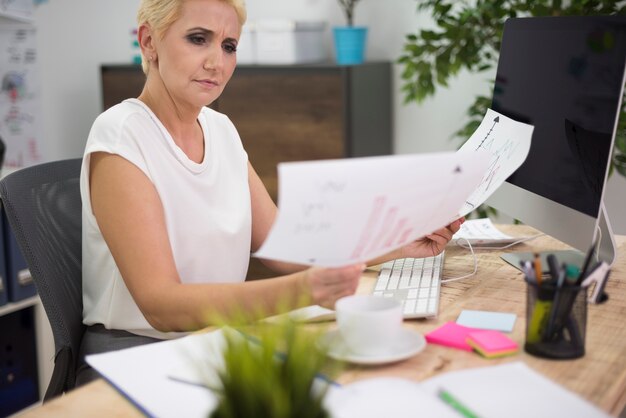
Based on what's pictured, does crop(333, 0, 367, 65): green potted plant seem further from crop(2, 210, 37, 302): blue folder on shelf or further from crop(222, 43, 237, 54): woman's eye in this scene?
crop(222, 43, 237, 54): woman's eye

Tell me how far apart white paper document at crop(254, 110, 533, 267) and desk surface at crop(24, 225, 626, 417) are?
0.55 ft

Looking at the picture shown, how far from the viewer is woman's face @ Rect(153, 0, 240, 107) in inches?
62.3

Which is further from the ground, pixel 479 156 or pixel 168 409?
pixel 479 156

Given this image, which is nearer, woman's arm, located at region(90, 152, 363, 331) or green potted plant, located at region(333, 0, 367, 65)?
woman's arm, located at region(90, 152, 363, 331)

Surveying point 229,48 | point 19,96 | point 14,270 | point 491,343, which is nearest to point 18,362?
point 14,270

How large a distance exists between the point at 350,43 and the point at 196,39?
2029 mm

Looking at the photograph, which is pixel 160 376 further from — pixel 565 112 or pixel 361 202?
pixel 565 112

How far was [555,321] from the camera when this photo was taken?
108 cm

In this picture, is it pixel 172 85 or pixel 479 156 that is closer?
pixel 479 156

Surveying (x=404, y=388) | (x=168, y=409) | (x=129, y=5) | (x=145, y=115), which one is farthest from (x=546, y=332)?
(x=129, y=5)

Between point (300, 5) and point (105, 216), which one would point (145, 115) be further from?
point (300, 5)

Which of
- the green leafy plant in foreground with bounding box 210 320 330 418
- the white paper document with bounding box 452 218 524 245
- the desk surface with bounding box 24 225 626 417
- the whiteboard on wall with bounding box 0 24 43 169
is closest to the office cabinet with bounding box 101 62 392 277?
the whiteboard on wall with bounding box 0 24 43 169

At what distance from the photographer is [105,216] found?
1406mm

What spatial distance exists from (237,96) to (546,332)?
Answer: 2.78m
